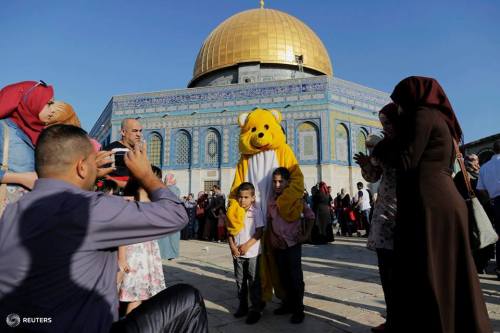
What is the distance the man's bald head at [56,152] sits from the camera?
4.13 ft

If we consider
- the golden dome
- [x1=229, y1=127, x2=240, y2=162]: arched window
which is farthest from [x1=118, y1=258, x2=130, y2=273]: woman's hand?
the golden dome

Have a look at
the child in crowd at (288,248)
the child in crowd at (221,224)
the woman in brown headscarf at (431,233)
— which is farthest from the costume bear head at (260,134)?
the child in crowd at (221,224)

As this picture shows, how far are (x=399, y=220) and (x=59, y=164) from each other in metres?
1.75

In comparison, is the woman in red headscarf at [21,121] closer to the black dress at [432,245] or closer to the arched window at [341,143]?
the black dress at [432,245]

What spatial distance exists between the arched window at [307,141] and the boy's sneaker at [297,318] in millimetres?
17504

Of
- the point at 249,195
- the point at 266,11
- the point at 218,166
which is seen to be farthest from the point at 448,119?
the point at 266,11

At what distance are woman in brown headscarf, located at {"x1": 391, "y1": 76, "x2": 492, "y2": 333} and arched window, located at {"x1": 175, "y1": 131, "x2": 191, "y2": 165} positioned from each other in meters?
19.7

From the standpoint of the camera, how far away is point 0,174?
6.81 feet

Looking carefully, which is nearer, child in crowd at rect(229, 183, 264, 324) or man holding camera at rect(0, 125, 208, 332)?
man holding camera at rect(0, 125, 208, 332)

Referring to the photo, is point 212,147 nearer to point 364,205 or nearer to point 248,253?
point 364,205

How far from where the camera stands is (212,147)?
2086cm

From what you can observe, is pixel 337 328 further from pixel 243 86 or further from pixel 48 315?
pixel 243 86

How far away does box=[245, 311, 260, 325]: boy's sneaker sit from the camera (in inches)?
102

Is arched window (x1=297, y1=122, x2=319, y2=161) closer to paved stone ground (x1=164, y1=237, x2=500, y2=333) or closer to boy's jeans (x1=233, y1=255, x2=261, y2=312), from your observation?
paved stone ground (x1=164, y1=237, x2=500, y2=333)
